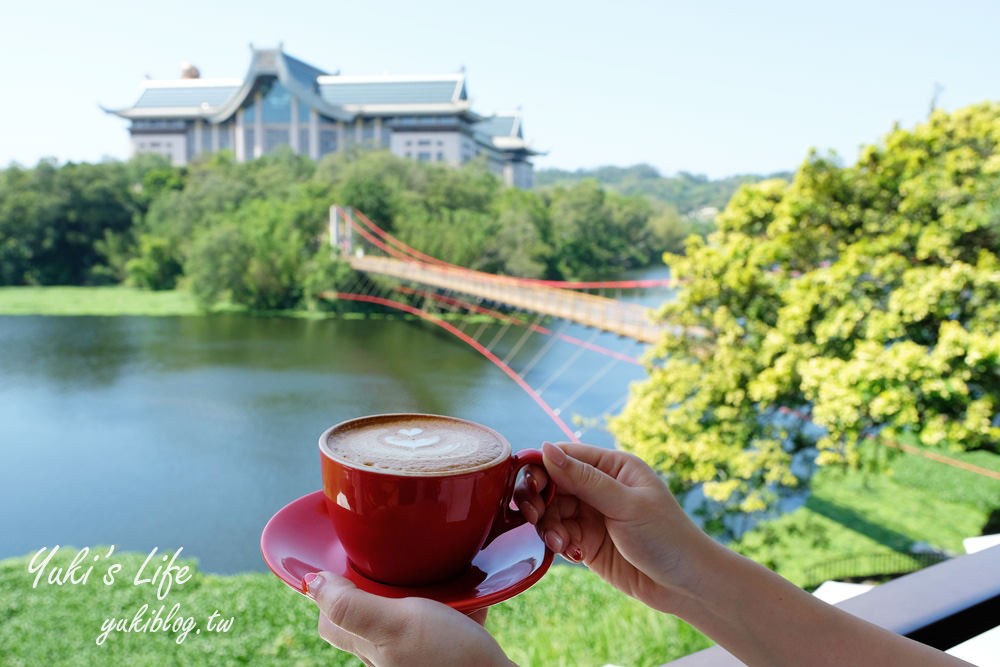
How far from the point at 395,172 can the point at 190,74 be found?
234 inches

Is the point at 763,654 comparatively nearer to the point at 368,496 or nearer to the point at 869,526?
the point at 368,496

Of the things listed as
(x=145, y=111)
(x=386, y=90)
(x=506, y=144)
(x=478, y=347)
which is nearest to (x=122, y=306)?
(x=478, y=347)

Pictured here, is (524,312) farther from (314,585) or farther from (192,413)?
(314,585)

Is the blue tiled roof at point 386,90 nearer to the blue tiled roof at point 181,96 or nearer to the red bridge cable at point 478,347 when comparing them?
the blue tiled roof at point 181,96

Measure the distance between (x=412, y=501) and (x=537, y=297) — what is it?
3.79 meters

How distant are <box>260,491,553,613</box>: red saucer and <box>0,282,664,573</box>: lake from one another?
46.7 inches

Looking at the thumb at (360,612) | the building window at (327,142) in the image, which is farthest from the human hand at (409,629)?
the building window at (327,142)

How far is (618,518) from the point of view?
36 cm

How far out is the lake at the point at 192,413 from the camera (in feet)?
5.74

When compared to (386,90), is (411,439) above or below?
below

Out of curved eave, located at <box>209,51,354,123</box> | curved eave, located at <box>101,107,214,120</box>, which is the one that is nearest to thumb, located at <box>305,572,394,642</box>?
curved eave, located at <box>101,107,214,120</box>

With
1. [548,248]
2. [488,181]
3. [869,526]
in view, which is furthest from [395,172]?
[869,526]

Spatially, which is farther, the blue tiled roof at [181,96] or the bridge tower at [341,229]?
the bridge tower at [341,229]

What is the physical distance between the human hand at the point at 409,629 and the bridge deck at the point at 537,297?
9.81 ft
